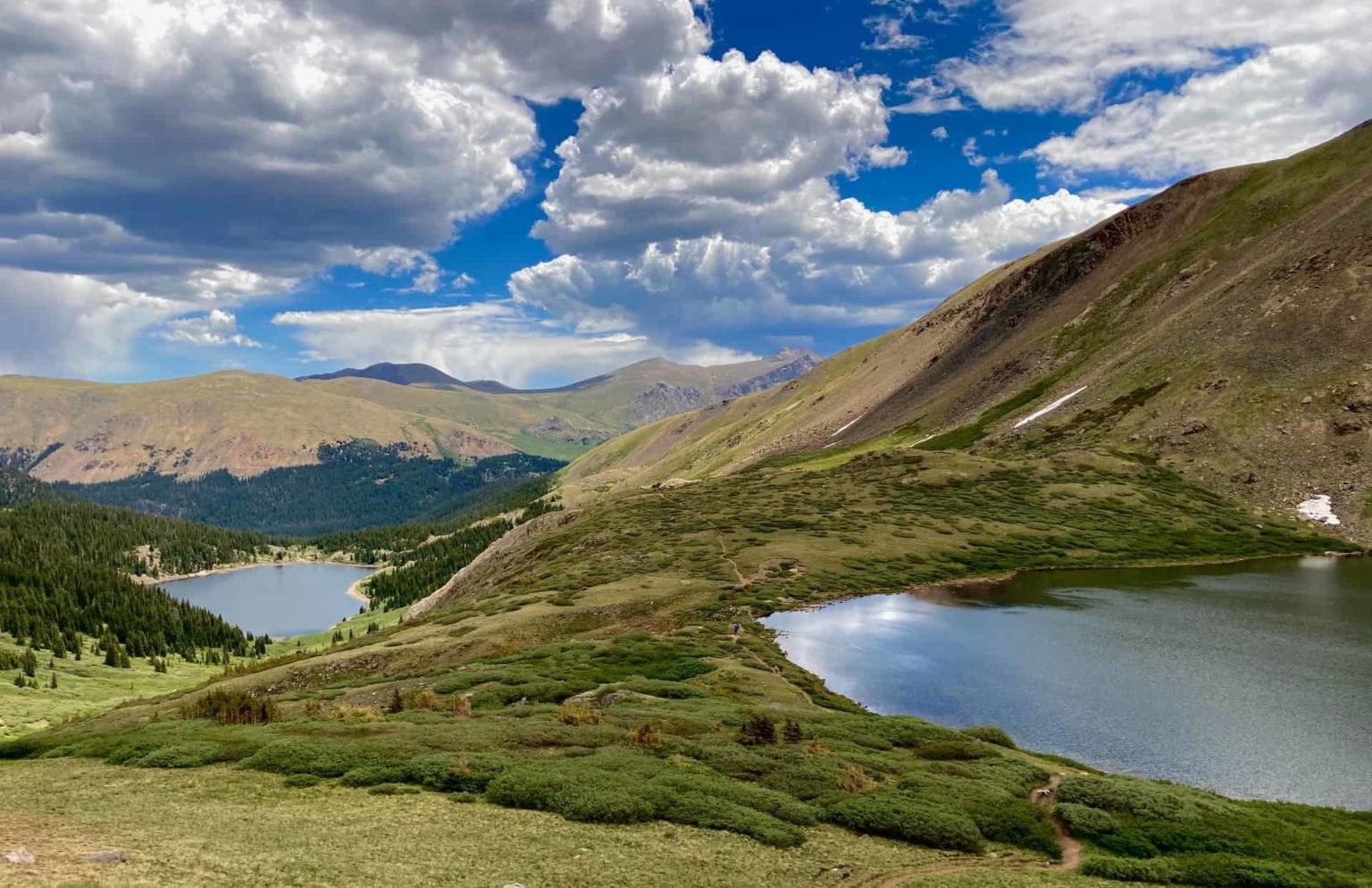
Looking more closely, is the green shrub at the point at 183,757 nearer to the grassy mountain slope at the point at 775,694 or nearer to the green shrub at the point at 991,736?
the grassy mountain slope at the point at 775,694

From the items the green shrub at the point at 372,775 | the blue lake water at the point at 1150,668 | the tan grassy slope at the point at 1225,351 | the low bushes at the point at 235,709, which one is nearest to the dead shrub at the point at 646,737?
the green shrub at the point at 372,775

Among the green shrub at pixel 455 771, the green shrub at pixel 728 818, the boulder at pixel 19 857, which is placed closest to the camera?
the boulder at pixel 19 857

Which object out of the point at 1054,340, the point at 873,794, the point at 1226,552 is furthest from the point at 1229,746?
the point at 1054,340

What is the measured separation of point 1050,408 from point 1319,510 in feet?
176

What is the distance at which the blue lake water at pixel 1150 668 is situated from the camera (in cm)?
3650

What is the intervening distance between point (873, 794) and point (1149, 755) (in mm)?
19906

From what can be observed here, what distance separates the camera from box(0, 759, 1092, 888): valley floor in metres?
17.5

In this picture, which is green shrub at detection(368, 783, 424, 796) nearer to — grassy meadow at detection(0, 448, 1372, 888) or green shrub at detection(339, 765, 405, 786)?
grassy meadow at detection(0, 448, 1372, 888)

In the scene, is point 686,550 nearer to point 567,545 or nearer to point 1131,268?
point 567,545

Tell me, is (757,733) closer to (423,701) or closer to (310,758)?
(310,758)

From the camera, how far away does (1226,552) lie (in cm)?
9081

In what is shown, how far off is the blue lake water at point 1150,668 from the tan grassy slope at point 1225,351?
1421 inches

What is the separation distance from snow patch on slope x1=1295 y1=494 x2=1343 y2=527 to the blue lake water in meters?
19.4

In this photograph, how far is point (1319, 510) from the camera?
98.7 meters
